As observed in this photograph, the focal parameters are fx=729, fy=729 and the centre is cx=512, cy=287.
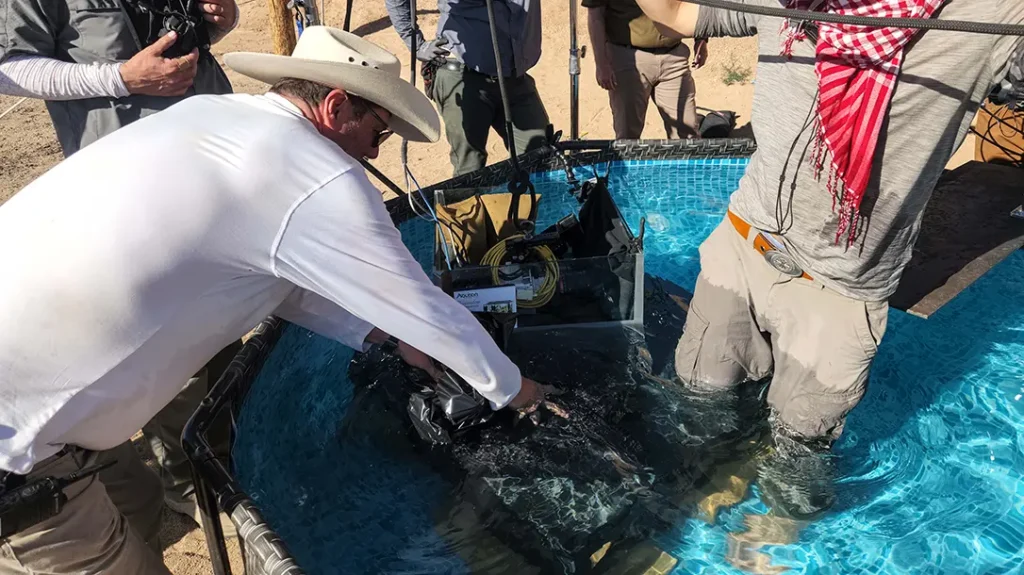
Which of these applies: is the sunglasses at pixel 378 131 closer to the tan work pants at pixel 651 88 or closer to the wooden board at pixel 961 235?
the wooden board at pixel 961 235

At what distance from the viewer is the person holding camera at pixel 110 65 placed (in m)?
2.49

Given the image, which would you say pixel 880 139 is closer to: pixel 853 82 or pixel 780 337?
pixel 853 82

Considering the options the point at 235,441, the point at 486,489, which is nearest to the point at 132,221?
the point at 235,441

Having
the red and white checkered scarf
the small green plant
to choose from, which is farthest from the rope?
the small green plant

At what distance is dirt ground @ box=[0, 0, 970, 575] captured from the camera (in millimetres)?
5875

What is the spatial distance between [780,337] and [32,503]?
2366 millimetres

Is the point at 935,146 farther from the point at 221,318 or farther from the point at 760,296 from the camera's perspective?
the point at 221,318

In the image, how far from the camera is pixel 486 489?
273 centimetres

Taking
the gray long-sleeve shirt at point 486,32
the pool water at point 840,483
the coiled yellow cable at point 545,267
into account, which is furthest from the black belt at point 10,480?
the gray long-sleeve shirt at point 486,32

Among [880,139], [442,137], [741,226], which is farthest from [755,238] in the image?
[442,137]

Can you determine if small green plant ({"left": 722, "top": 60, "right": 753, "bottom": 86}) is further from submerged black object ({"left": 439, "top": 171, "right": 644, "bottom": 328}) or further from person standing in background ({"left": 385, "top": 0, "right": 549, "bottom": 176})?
submerged black object ({"left": 439, "top": 171, "right": 644, "bottom": 328})

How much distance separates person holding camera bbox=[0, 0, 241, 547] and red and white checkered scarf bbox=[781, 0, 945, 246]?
7.00ft

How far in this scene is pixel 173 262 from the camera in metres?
1.64

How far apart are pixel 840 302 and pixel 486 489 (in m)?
1.43
